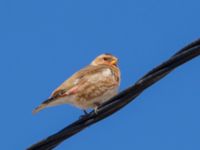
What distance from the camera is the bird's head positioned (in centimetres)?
1112

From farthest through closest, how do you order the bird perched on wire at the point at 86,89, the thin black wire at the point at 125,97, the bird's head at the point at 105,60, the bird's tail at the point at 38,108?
the bird's head at the point at 105,60 < the bird perched on wire at the point at 86,89 < the bird's tail at the point at 38,108 < the thin black wire at the point at 125,97

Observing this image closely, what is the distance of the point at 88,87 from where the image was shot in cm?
862

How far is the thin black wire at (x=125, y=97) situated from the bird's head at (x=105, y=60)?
5533 millimetres

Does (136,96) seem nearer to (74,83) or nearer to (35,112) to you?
(35,112)

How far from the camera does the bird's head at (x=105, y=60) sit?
11.1 m

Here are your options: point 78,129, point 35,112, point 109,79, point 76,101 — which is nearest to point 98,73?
point 109,79

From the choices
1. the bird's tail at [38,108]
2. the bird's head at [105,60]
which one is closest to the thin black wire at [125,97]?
the bird's tail at [38,108]

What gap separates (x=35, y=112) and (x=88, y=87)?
119 cm

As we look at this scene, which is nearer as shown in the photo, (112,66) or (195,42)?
(195,42)

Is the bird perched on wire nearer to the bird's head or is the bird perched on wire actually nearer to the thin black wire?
the bird's head

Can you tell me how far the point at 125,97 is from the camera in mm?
5281

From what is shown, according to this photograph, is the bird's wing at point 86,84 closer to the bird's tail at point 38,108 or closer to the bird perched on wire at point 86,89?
the bird perched on wire at point 86,89

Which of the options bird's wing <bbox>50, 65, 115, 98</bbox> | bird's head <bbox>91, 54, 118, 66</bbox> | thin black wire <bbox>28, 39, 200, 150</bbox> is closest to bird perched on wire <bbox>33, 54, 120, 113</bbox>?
bird's wing <bbox>50, 65, 115, 98</bbox>

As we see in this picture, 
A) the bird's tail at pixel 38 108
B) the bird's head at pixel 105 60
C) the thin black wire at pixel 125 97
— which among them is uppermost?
the bird's head at pixel 105 60
